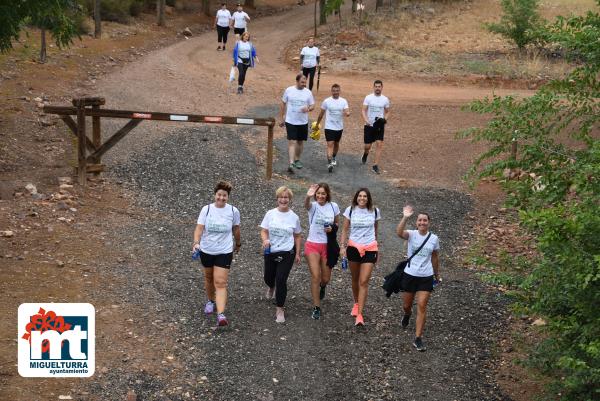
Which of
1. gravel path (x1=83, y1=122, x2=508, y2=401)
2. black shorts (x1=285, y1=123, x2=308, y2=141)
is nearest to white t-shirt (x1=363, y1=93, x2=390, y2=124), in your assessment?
black shorts (x1=285, y1=123, x2=308, y2=141)

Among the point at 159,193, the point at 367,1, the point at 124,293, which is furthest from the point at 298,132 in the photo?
the point at 367,1

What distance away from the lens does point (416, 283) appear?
32.8ft

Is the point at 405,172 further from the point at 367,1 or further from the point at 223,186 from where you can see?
the point at 367,1

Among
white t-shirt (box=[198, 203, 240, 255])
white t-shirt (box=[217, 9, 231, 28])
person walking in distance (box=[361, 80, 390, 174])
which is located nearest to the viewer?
white t-shirt (box=[198, 203, 240, 255])

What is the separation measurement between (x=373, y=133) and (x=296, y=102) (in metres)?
1.89

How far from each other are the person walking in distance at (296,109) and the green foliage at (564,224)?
5.89m

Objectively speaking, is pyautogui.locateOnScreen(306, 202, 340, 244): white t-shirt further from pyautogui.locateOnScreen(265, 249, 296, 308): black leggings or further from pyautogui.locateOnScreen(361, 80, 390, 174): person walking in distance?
pyautogui.locateOnScreen(361, 80, 390, 174): person walking in distance

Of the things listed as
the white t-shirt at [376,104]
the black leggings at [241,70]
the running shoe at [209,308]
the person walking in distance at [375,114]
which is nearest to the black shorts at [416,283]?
the running shoe at [209,308]

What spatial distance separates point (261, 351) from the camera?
952 centimetres

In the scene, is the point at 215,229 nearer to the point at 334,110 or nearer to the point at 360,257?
the point at 360,257

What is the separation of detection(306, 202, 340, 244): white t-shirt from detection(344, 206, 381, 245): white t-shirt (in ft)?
0.57

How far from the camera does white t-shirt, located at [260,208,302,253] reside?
990 centimetres

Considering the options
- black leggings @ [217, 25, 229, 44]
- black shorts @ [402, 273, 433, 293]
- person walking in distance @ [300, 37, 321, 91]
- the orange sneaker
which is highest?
black leggings @ [217, 25, 229, 44]

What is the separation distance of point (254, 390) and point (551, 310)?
3042mm
